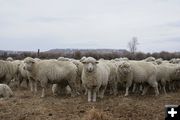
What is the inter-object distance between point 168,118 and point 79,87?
1403 centimetres

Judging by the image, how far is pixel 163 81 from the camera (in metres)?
17.5

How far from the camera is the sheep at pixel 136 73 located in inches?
621

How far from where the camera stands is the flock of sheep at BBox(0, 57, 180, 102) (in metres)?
13.9

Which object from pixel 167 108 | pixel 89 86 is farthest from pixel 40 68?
pixel 167 108

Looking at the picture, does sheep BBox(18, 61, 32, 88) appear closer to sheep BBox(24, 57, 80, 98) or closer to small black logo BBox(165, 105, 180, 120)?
sheep BBox(24, 57, 80, 98)

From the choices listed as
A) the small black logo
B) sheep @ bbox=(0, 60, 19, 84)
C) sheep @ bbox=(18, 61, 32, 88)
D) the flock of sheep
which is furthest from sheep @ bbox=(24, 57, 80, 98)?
the small black logo

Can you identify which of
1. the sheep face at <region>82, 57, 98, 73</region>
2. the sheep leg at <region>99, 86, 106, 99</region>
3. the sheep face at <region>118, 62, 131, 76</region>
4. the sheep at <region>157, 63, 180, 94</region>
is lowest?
the sheep leg at <region>99, 86, 106, 99</region>

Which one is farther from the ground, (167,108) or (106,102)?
(167,108)

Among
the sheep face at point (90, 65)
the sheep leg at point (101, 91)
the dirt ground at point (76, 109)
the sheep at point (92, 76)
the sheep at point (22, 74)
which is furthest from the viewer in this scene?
the sheep at point (22, 74)

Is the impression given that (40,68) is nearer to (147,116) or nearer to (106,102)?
(106,102)

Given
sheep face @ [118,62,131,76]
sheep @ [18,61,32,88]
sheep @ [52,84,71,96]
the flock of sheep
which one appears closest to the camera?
the flock of sheep

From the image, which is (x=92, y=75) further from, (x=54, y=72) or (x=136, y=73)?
(x=136, y=73)

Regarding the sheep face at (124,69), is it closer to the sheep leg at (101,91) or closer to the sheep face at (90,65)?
the sheep leg at (101,91)

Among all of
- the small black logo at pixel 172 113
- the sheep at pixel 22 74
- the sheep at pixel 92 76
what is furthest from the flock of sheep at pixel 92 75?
the small black logo at pixel 172 113
